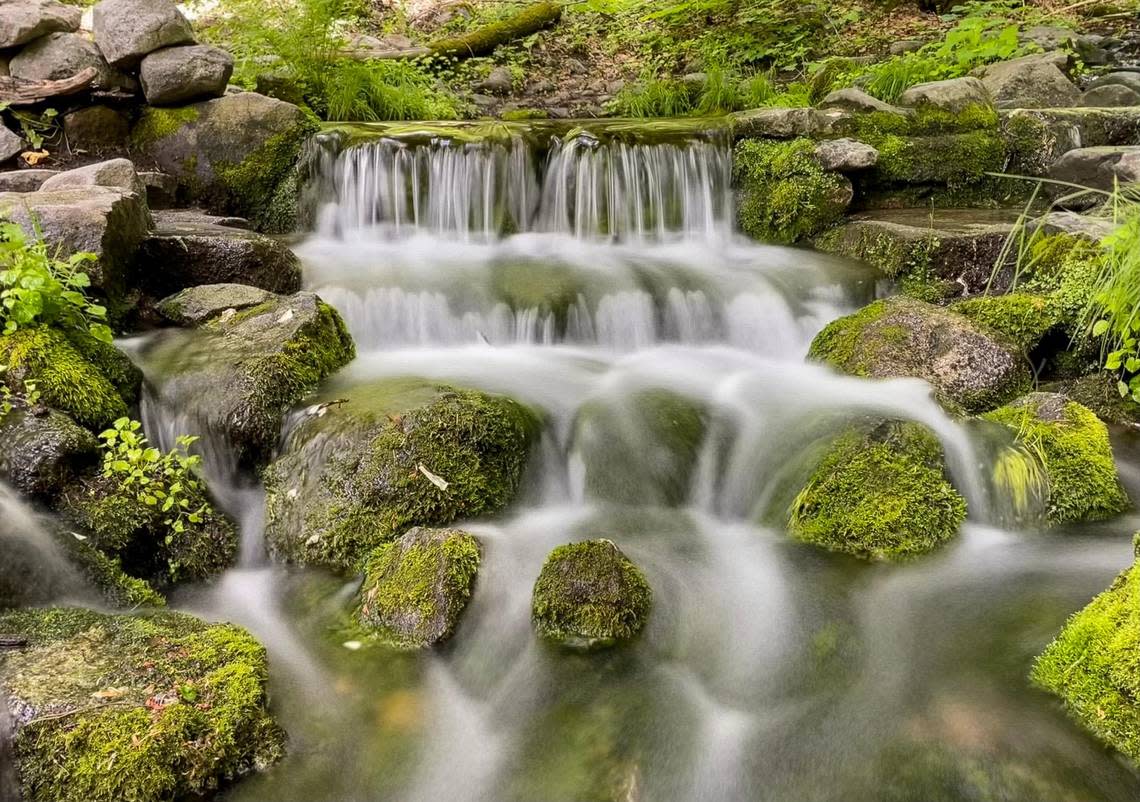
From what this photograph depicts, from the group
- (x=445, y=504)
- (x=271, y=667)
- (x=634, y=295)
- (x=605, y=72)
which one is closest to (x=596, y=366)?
(x=634, y=295)

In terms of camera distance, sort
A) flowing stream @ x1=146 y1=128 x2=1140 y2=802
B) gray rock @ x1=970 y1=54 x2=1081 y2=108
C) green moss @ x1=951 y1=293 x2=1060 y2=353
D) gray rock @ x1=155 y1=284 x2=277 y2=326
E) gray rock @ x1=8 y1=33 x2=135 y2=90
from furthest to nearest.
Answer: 1. gray rock @ x1=970 y1=54 x2=1081 y2=108
2. gray rock @ x1=8 y1=33 x2=135 y2=90
3. green moss @ x1=951 y1=293 x2=1060 y2=353
4. gray rock @ x1=155 y1=284 x2=277 y2=326
5. flowing stream @ x1=146 y1=128 x2=1140 y2=802

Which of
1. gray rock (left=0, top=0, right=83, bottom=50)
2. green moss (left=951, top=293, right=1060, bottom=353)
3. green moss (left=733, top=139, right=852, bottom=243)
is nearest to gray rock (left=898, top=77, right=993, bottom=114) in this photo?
green moss (left=733, top=139, right=852, bottom=243)

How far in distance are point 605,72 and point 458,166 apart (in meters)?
5.98

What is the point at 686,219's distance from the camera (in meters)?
7.92

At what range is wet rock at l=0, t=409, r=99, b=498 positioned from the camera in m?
3.43

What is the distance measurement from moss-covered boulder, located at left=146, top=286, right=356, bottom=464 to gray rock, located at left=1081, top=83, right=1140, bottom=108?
8080 millimetres

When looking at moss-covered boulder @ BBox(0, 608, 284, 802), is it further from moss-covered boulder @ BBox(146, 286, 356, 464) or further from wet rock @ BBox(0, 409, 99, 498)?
moss-covered boulder @ BBox(146, 286, 356, 464)

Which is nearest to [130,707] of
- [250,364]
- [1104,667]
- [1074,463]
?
[250,364]

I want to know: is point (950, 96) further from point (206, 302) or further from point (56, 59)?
point (56, 59)

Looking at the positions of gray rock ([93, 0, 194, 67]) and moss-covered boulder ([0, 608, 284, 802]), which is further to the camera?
gray rock ([93, 0, 194, 67])

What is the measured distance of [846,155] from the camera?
291 inches

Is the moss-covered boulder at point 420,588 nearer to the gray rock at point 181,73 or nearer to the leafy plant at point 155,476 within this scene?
the leafy plant at point 155,476

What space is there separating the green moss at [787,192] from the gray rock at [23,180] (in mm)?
6002

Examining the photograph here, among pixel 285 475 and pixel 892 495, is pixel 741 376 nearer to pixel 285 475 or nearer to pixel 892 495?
pixel 892 495
